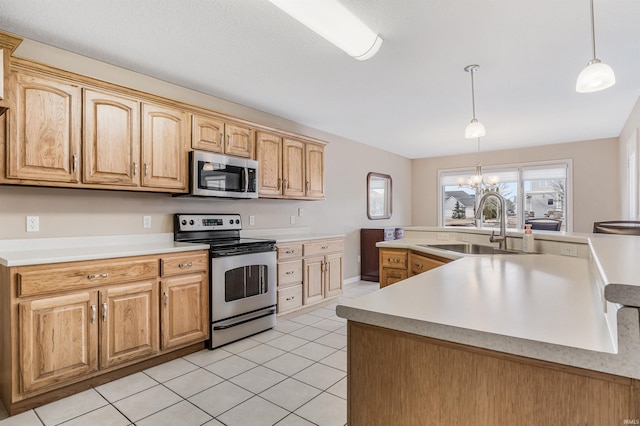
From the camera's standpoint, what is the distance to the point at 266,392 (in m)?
2.21

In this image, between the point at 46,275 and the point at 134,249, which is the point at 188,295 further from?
the point at 46,275

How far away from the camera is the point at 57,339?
208 cm

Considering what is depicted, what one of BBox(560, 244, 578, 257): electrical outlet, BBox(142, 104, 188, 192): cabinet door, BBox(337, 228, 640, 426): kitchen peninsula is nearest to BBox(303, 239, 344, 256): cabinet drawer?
BBox(142, 104, 188, 192): cabinet door

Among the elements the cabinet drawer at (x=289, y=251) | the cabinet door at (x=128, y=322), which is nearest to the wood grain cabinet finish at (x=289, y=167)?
the cabinet drawer at (x=289, y=251)

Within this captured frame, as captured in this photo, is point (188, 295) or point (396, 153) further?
point (396, 153)

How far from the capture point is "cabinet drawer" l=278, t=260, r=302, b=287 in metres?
3.64

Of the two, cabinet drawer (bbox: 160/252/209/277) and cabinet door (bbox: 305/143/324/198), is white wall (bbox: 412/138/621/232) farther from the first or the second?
cabinet drawer (bbox: 160/252/209/277)

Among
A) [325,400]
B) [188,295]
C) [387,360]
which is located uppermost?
[387,360]

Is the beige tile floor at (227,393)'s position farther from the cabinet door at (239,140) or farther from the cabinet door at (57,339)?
the cabinet door at (239,140)

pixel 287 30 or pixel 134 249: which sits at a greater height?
pixel 287 30

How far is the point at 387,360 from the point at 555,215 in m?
6.56

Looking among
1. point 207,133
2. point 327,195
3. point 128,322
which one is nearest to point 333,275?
point 327,195

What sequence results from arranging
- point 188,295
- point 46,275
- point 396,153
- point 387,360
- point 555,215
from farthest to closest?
1. point 396,153
2. point 555,215
3. point 188,295
4. point 46,275
5. point 387,360

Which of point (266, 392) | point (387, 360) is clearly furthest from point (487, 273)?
point (266, 392)
